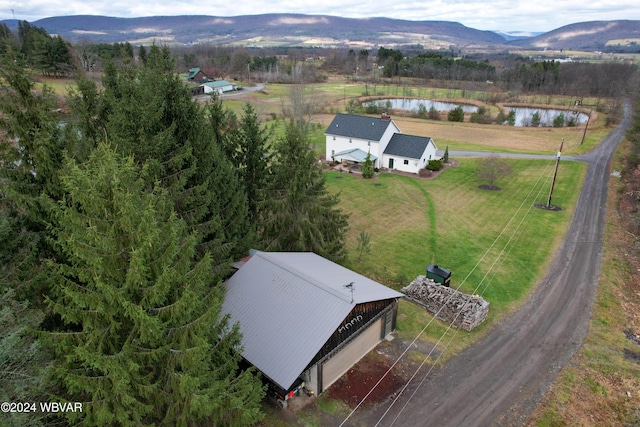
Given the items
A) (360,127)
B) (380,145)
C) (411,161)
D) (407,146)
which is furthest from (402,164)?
(360,127)

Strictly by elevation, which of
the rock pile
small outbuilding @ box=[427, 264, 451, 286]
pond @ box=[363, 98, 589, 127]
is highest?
pond @ box=[363, 98, 589, 127]

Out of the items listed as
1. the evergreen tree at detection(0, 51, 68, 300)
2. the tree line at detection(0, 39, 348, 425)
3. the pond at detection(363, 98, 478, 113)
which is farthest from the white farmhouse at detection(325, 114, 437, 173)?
the pond at detection(363, 98, 478, 113)

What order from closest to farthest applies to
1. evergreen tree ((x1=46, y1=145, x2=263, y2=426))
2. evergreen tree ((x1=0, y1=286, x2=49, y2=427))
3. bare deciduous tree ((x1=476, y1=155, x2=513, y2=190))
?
1. evergreen tree ((x1=0, y1=286, x2=49, y2=427))
2. evergreen tree ((x1=46, y1=145, x2=263, y2=426))
3. bare deciduous tree ((x1=476, y1=155, x2=513, y2=190))

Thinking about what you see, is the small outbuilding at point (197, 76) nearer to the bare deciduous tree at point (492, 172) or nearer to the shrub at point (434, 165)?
the shrub at point (434, 165)

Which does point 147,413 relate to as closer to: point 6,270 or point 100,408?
point 100,408

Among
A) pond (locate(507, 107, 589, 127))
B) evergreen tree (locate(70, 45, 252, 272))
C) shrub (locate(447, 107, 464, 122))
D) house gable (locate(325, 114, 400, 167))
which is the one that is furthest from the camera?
shrub (locate(447, 107, 464, 122))

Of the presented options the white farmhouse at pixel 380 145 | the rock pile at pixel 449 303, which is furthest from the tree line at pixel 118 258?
the white farmhouse at pixel 380 145

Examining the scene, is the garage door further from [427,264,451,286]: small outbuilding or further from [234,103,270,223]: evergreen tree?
[234,103,270,223]: evergreen tree

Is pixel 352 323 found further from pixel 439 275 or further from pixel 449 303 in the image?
pixel 439 275
